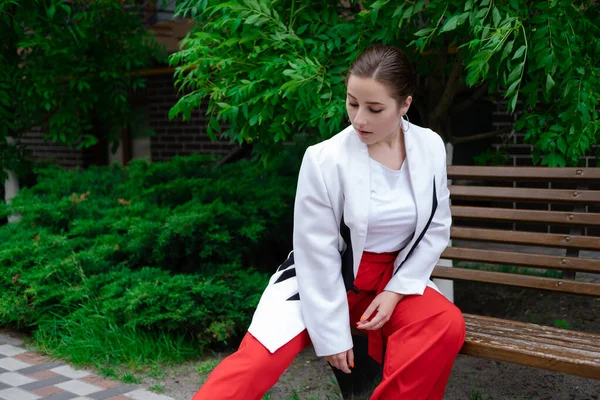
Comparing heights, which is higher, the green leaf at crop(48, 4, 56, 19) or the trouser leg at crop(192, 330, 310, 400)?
the green leaf at crop(48, 4, 56, 19)

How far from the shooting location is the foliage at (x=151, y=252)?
4.46 meters

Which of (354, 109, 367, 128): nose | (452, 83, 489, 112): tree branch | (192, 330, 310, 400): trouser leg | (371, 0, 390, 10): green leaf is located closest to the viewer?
(192, 330, 310, 400): trouser leg

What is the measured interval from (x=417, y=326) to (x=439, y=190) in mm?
532

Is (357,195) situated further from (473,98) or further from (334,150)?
(473,98)

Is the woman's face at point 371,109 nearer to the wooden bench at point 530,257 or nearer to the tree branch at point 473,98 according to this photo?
the wooden bench at point 530,257

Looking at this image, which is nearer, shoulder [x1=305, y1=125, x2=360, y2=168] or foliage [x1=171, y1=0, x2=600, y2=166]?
shoulder [x1=305, y1=125, x2=360, y2=168]

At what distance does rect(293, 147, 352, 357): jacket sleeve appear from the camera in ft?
8.96

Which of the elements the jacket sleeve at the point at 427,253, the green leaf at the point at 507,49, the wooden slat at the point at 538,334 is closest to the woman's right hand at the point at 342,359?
the jacket sleeve at the point at 427,253

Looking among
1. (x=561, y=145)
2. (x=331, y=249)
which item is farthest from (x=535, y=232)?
(x=331, y=249)

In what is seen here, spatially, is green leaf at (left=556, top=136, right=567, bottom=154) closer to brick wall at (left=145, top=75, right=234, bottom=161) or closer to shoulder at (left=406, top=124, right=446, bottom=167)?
shoulder at (left=406, top=124, right=446, bottom=167)

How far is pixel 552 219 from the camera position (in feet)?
11.8

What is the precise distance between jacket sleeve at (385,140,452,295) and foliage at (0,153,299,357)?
1.77 meters

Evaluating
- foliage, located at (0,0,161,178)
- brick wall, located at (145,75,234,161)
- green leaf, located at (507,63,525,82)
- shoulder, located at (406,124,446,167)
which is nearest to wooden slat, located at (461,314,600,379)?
shoulder, located at (406,124,446,167)

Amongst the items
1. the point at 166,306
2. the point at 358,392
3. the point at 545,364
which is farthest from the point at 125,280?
the point at 545,364
